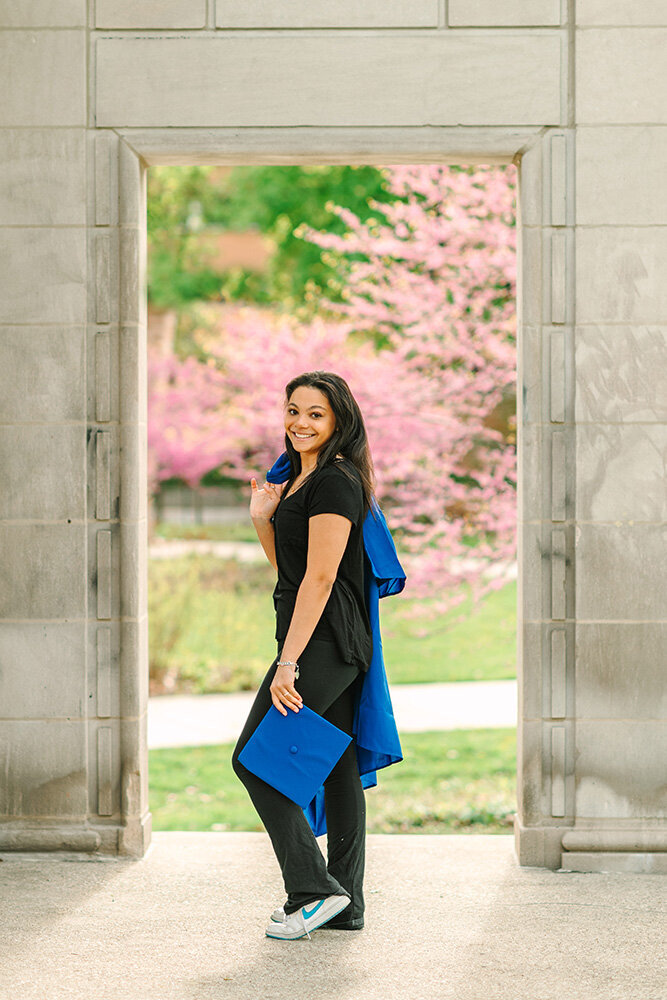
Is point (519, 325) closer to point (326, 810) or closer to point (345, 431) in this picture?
point (345, 431)

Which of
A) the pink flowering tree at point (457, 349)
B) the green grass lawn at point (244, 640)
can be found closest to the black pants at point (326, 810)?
the pink flowering tree at point (457, 349)

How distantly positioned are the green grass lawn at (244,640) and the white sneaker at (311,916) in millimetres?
5512

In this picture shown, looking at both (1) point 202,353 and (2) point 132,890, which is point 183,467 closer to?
(1) point 202,353

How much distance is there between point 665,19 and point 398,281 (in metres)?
5.12

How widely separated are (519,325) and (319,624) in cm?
178

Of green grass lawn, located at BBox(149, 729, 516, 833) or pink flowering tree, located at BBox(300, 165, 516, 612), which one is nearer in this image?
green grass lawn, located at BBox(149, 729, 516, 833)

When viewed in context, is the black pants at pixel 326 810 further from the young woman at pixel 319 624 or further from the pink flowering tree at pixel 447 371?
the pink flowering tree at pixel 447 371

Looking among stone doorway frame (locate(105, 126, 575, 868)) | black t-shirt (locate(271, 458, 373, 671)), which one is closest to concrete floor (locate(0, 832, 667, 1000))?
stone doorway frame (locate(105, 126, 575, 868))

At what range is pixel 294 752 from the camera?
385 cm

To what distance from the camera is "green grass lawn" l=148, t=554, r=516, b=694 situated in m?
11.1

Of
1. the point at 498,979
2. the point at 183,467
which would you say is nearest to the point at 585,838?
the point at 498,979

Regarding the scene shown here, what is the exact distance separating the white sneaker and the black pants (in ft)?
0.09

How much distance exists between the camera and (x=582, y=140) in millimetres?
4793

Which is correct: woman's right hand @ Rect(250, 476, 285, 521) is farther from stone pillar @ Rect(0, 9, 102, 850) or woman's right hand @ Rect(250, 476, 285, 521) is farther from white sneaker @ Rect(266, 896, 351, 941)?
white sneaker @ Rect(266, 896, 351, 941)
